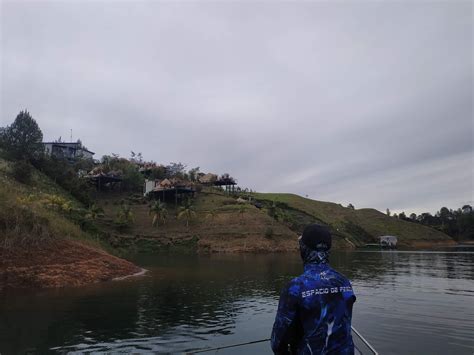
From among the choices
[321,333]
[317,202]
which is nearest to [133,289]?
[321,333]

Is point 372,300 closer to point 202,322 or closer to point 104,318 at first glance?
point 202,322

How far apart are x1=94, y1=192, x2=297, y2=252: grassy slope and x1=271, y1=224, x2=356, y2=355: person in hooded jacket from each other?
7386 cm

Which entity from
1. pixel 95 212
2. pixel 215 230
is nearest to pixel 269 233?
pixel 215 230

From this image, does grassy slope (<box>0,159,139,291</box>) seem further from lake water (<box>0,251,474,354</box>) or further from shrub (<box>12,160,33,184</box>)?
shrub (<box>12,160,33,184</box>)

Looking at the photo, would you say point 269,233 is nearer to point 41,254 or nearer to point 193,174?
Result: point 193,174

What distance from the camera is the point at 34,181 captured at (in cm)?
7469

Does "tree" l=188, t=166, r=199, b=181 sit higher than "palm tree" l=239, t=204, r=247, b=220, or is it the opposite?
"tree" l=188, t=166, r=199, b=181

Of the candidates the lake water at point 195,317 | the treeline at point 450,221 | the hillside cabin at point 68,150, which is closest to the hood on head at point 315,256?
the lake water at point 195,317

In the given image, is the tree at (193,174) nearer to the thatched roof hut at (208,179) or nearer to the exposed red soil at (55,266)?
the thatched roof hut at (208,179)

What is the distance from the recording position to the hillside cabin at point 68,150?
121m

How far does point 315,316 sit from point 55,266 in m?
27.9

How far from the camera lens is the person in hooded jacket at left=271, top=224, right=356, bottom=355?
4.60m

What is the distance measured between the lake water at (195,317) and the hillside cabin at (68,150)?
100.0 m

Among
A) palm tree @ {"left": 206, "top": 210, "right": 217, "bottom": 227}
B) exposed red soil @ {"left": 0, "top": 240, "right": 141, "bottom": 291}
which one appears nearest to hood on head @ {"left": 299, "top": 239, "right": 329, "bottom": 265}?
exposed red soil @ {"left": 0, "top": 240, "right": 141, "bottom": 291}
